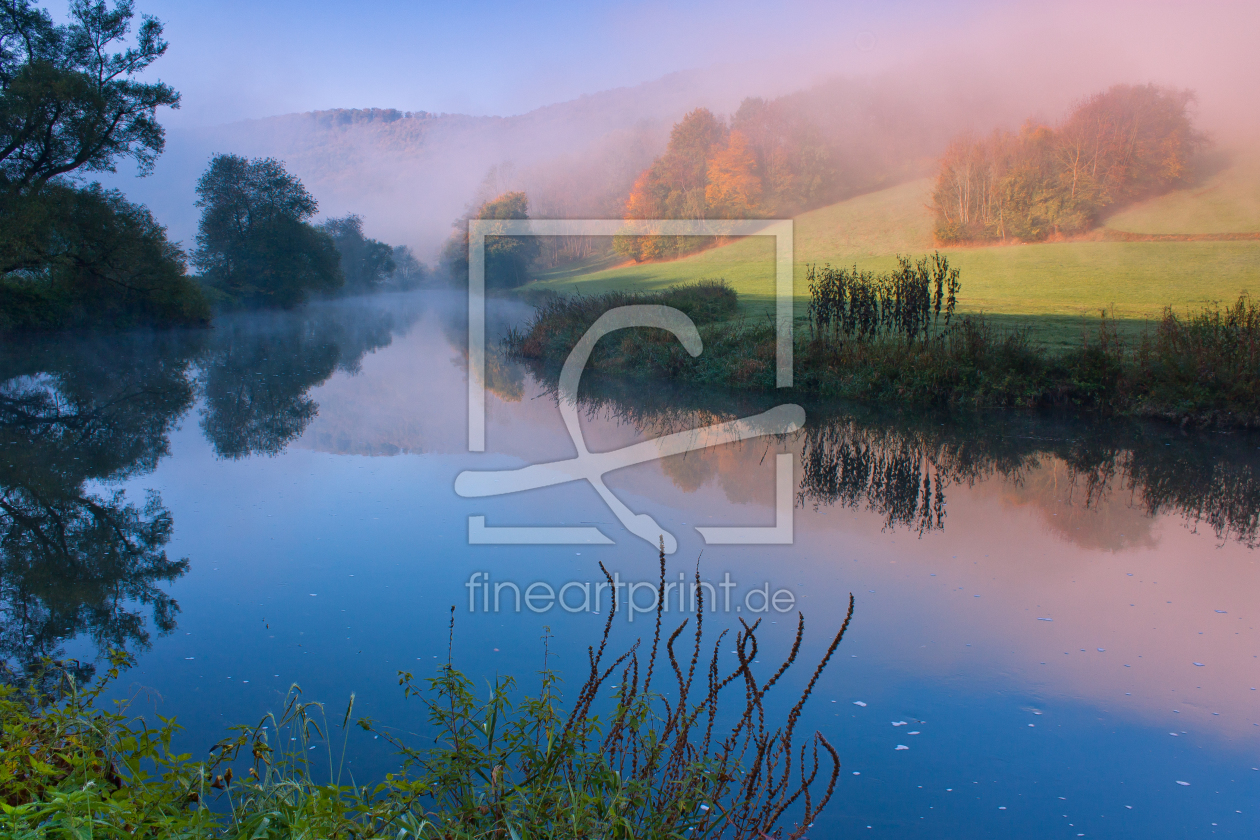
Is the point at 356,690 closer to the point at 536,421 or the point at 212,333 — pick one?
the point at 536,421

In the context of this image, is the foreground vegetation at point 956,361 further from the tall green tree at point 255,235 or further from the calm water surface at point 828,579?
the tall green tree at point 255,235

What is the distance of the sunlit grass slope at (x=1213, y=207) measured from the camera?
97.8ft

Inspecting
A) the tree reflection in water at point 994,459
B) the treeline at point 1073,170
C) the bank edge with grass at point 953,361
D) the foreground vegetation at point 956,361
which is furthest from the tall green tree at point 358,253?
the tree reflection in water at point 994,459

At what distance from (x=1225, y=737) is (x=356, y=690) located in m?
4.27

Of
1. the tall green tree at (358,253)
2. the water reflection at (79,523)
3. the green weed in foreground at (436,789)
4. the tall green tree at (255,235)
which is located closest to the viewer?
the green weed in foreground at (436,789)

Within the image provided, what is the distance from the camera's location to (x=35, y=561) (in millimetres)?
5531

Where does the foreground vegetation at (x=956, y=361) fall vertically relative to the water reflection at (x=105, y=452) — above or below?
above

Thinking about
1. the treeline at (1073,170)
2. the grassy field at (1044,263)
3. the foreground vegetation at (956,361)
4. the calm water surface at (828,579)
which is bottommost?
the calm water surface at (828,579)

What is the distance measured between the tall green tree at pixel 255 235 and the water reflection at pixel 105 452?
21551 mm

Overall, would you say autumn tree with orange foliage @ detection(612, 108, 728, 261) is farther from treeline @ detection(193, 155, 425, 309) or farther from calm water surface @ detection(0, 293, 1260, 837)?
calm water surface @ detection(0, 293, 1260, 837)

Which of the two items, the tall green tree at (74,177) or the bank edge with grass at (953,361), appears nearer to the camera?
the bank edge with grass at (953,361)

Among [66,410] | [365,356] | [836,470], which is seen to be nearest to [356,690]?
[836,470]

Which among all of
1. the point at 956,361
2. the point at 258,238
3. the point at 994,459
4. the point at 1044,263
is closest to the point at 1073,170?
the point at 1044,263

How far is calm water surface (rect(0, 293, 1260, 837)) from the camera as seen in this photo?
11.2 ft
